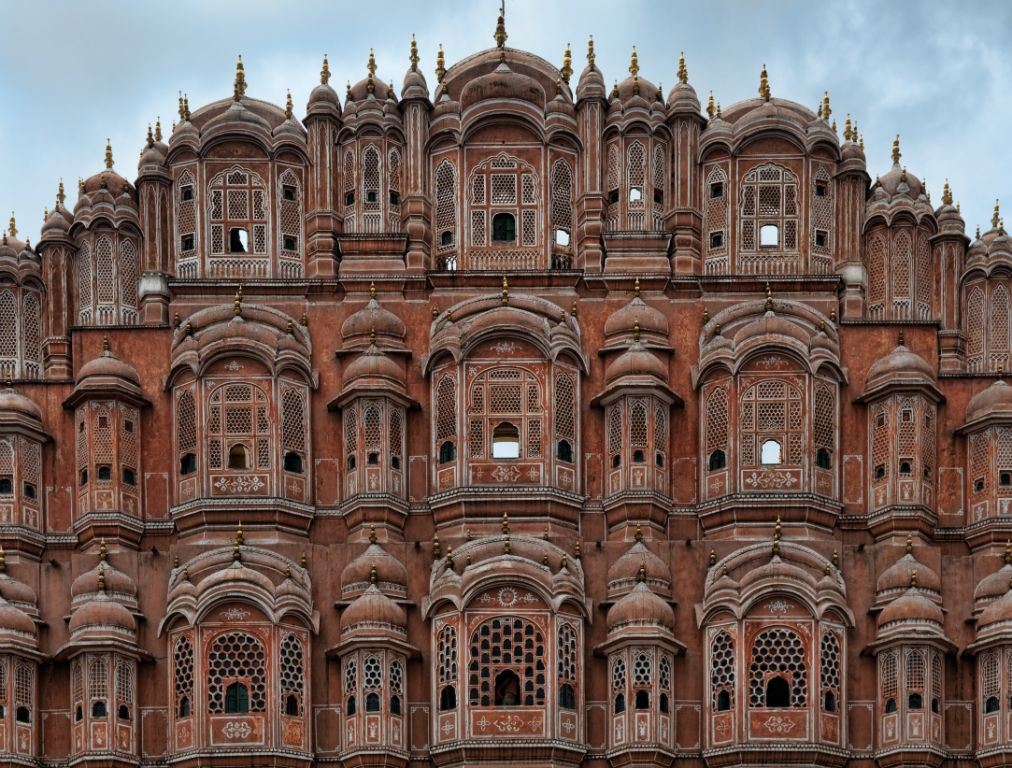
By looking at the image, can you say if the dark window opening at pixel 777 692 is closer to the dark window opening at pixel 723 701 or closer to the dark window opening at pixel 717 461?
the dark window opening at pixel 723 701

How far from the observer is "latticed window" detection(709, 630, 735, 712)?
55.9 meters

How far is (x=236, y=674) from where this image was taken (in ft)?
183

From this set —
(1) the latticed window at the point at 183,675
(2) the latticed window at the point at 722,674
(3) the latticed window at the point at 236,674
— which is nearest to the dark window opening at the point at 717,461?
(2) the latticed window at the point at 722,674

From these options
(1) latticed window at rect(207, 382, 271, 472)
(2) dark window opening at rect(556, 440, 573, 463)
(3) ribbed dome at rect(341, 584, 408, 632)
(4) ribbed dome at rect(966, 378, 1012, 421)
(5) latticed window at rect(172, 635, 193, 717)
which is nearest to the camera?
(5) latticed window at rect(172, 635, 193, 717)

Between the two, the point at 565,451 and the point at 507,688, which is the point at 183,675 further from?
the point at 565,451

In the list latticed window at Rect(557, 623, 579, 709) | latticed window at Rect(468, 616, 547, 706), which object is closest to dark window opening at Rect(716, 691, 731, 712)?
latticed window at Rect(557, 623, 579, 709)

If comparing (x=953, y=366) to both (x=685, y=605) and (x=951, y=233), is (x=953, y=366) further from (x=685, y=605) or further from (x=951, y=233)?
(x=685, y=605)

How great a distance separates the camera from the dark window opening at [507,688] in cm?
5584

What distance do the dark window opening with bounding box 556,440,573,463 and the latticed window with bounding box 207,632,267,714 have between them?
18.8 ft

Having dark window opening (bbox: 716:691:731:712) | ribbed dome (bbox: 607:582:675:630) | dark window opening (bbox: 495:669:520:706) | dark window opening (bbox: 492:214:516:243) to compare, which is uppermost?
dark window opening (bbox: 492:214:516:243)

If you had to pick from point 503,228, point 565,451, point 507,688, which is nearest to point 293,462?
point 565,451

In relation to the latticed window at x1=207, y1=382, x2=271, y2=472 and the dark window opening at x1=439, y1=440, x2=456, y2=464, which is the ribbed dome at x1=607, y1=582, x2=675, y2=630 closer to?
the dark window opening at x1=439, y1=440, x2=456, y2=464

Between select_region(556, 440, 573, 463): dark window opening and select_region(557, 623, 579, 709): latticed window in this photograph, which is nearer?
select_region(557, 623, 579, 709): latticed window

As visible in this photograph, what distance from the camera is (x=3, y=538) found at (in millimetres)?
57500
